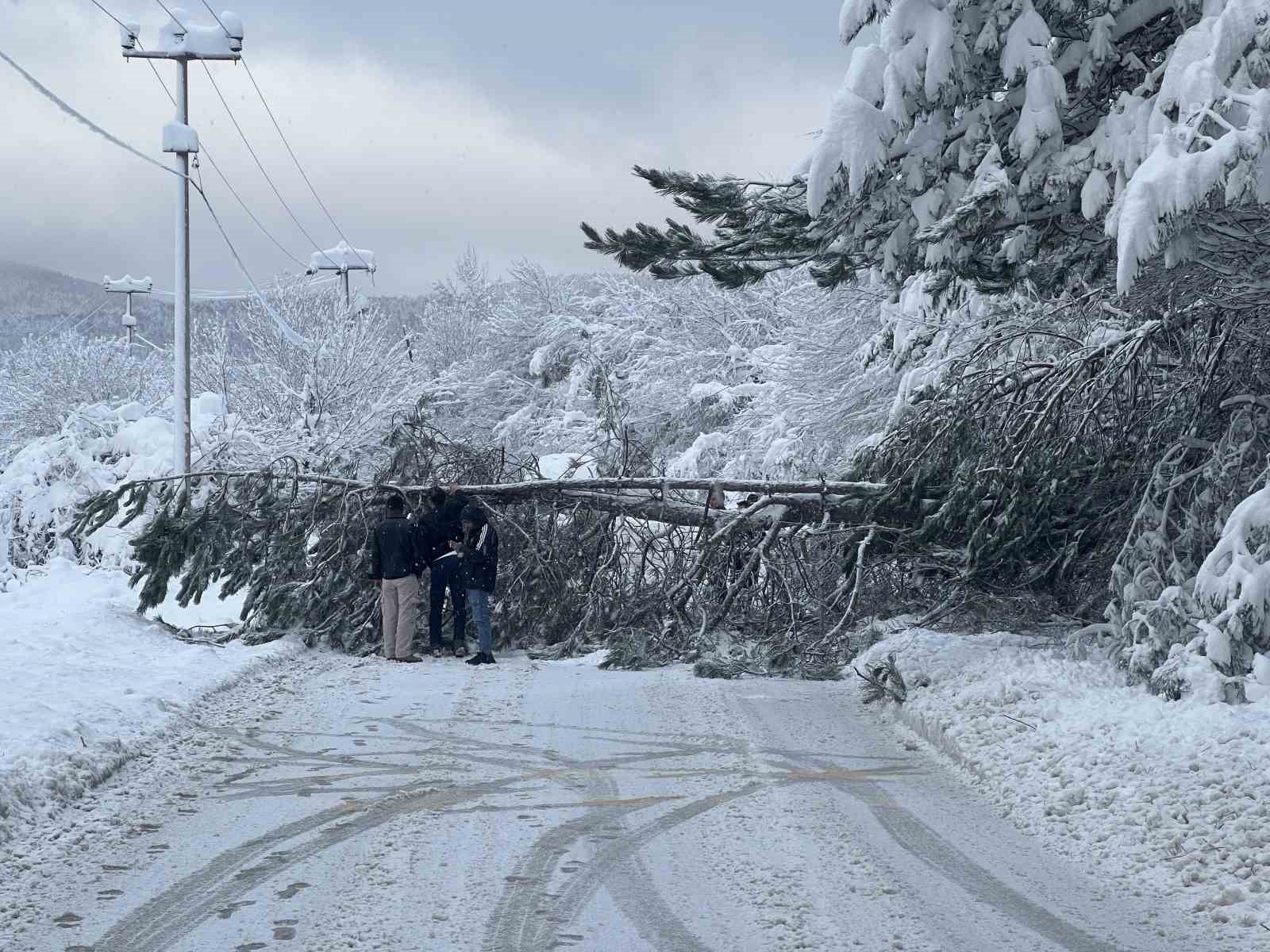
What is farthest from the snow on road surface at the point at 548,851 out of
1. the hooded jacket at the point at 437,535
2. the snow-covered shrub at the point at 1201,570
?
the hooded jacket at the point at 437,535

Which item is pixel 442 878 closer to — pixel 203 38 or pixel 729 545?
pixel 729 545

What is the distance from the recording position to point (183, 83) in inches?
968

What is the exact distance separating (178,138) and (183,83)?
146cm

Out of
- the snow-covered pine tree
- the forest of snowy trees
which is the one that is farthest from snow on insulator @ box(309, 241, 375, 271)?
the snow-covered pine tree

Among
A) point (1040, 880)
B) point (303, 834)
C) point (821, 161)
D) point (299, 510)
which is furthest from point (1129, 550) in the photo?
point (299, 510)

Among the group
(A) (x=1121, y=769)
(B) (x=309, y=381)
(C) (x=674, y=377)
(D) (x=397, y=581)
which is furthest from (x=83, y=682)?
(C) (x=674, y=377)

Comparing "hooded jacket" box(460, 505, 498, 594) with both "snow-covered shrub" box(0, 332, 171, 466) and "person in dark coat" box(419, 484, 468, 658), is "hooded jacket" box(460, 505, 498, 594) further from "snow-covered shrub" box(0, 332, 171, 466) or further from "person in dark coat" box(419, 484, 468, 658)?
"snow-covered shrub" box(0, 332, 171, 466)

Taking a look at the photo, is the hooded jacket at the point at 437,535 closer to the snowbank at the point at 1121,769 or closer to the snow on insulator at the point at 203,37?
the snowbank at the point at 1121,769

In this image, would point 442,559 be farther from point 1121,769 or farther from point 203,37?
point 203,37

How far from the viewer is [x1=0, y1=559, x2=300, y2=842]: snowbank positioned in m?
6.14

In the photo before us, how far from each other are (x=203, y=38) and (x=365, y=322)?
396 inches

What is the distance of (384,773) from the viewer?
22.6 ft

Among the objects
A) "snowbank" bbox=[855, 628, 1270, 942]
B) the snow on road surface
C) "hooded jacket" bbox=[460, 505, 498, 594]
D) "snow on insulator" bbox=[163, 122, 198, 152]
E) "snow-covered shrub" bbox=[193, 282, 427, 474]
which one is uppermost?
"snow on insulator" bbox=[163, 122, 198, 152]

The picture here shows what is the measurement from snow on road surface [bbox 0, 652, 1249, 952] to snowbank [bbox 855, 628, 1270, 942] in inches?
8.2
